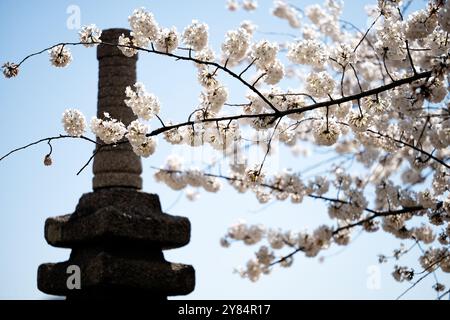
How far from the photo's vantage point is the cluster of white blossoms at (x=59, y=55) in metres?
4.19

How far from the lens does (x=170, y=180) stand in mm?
8406

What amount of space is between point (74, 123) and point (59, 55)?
506mm

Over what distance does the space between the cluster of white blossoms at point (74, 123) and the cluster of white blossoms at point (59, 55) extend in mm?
376

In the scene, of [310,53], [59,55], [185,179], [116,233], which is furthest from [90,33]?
[185,179]

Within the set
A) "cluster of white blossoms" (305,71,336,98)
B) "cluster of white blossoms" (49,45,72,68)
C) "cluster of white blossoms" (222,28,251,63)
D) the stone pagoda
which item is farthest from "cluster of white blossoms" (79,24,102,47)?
the stone pagoda

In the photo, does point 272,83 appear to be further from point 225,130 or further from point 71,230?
point 71,230

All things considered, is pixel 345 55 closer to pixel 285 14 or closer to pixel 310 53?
pixel 310 53

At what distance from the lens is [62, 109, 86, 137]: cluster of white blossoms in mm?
4109

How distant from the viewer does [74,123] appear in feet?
13.5

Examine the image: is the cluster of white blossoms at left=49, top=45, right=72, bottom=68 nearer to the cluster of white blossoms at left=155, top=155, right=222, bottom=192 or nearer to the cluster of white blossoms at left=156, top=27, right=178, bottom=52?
the cluster of white blossoms at left=156, top=27, right=178, bottom=52

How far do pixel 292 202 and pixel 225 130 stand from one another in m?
3.06

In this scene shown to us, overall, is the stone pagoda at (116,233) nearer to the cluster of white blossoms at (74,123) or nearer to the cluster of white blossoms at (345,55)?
the cluster of white blossoms at (74,123)

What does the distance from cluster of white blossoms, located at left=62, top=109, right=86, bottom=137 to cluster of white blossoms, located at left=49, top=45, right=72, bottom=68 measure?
38cm

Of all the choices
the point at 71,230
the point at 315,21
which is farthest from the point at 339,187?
the point at 315,21
